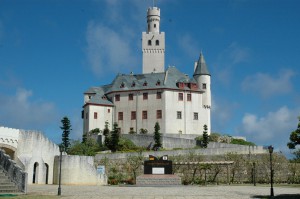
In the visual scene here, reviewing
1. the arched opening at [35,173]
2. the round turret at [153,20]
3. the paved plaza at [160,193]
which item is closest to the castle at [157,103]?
the round turret at [153,20]

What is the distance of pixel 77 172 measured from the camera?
4609 centimetres

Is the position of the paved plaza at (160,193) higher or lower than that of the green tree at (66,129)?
lower

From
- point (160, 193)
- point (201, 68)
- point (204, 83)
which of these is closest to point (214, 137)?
point (204, 83)

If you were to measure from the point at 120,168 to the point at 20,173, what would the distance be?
88.3 feet

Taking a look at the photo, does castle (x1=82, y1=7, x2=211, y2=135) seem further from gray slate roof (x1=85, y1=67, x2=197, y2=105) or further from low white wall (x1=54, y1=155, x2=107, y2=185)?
low white wall (x1=54, y1=155, x2=107, y2=185)

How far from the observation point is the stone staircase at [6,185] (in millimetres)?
24859

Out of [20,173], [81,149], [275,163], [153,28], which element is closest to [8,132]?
[20,173]

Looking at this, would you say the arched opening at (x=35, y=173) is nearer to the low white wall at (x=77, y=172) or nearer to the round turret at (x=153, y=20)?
the low white wall at (x=77, y=172)

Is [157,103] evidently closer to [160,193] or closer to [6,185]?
[160,193]

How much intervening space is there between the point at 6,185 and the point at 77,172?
21091 mm

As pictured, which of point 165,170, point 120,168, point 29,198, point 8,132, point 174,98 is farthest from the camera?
point 174,98

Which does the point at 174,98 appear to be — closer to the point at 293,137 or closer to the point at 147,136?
the point at 147,136

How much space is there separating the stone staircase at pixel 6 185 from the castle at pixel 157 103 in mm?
45454

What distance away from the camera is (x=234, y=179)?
49.6 metres
